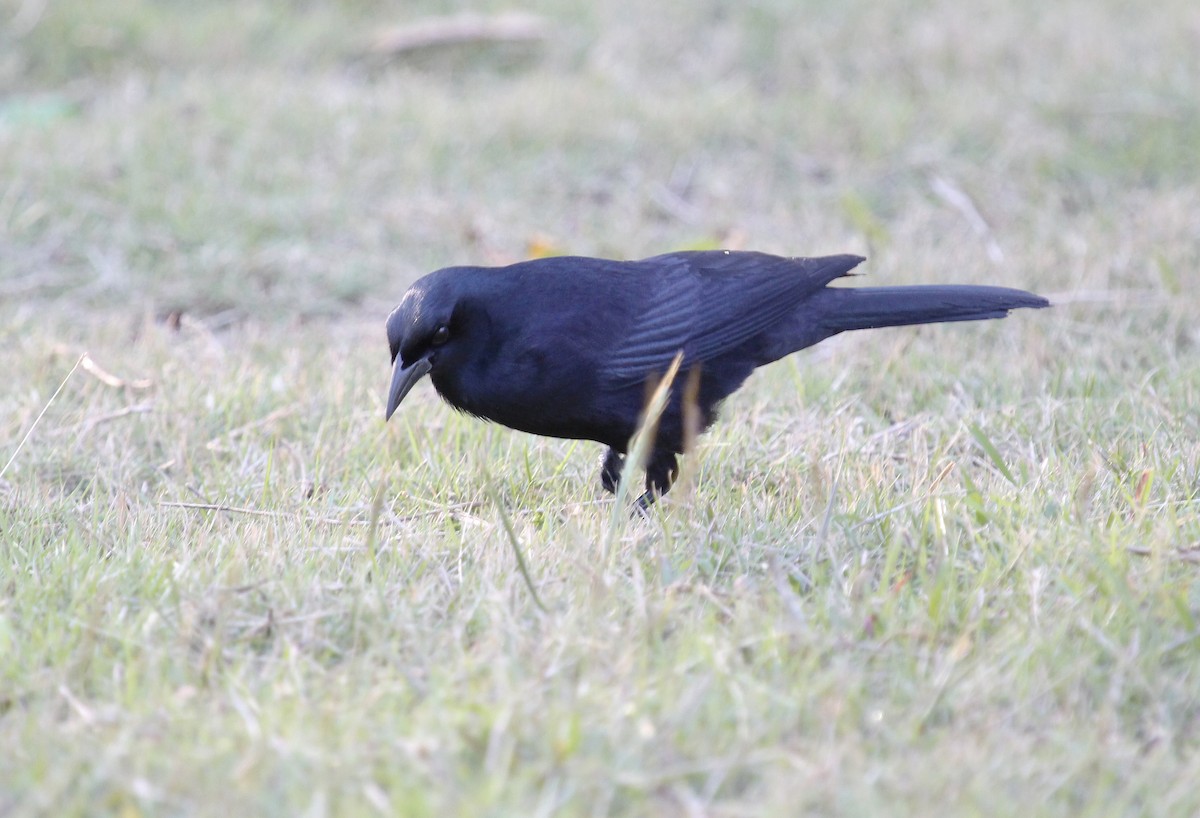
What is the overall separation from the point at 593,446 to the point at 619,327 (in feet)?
2.23

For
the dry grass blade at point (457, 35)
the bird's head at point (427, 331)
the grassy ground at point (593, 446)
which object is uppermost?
the dry grass blade at point (457, 35)

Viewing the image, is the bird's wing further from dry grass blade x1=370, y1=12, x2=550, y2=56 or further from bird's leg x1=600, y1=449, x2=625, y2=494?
dry grass blade x1=370, y1=12, x2=550, y2=56

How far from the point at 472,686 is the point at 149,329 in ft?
10.4

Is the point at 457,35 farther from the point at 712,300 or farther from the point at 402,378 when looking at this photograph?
the point at 402,378

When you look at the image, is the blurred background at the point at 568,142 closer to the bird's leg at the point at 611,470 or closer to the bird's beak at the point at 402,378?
the bird's leg at the point at 611,470

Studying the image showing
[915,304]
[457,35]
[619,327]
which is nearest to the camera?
[619,327]

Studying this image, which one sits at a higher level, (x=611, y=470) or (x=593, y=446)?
(x=611, y=470)

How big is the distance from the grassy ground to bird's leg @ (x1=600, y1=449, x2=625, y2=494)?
101mm

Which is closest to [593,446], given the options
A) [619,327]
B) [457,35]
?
[619,327]

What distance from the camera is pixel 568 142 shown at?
7.08 meters

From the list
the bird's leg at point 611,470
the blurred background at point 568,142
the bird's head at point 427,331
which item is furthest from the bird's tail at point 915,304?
the blurred background at point 568,142

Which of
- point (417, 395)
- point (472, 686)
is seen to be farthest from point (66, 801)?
point (417, 395)

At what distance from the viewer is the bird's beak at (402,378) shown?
11.5 feet

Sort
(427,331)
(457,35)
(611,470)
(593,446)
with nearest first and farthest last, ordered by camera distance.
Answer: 1. (427,331)
2. (611,470)
3. (593,446)
4. (457,35)
